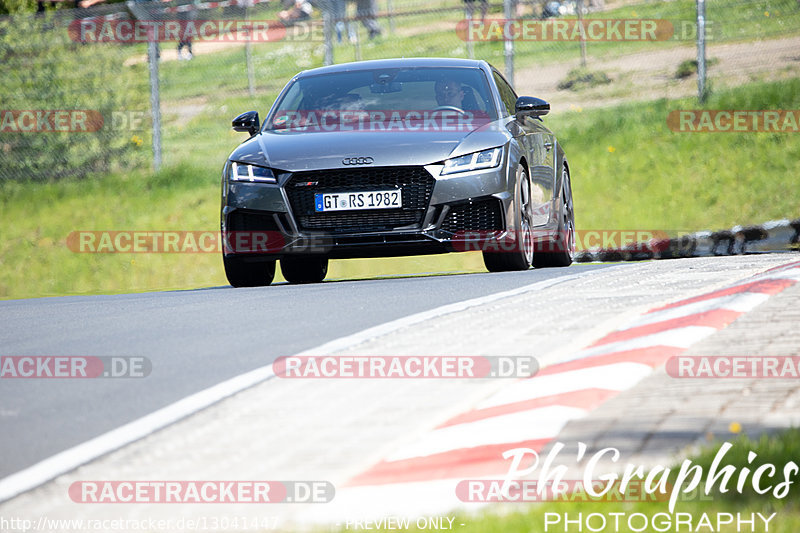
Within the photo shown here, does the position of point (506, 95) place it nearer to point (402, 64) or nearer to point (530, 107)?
point (530, 107)

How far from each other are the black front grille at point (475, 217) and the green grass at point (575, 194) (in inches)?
305

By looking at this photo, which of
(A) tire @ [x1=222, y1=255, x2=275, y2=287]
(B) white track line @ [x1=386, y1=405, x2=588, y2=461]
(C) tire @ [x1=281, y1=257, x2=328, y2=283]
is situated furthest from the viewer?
(C) tire @ [x1=281, y1=257, x2=328, y2=283]

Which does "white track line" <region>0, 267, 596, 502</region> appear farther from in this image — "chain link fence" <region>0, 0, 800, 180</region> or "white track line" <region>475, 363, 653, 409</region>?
"chain link fence" <region>0, 0, 800, 180</region>

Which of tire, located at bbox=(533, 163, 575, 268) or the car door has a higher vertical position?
the car door

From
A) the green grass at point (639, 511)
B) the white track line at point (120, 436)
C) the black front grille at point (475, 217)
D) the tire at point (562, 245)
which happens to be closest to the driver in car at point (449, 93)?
the black front grille at point (475, 217)

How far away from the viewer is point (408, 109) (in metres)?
10.9

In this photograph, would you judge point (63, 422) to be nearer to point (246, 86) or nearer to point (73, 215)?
point (73, 215)

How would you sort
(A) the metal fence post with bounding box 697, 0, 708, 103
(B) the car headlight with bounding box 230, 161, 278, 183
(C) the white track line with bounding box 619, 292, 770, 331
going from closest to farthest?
(C) the white track line with bounding box 619, 292, 770, 331 → (B) the car headlight with bounding box 230, 161, 278, 183 → (A) the metal fence post with bounding box 697, 0, 708, 103

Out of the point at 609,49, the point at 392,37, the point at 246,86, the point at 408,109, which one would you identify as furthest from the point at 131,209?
the point at 408,109

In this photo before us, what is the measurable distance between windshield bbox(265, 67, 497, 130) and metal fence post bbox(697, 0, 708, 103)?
9.17 meters

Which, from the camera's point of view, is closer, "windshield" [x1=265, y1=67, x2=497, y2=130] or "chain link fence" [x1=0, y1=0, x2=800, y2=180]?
"windshield" [x1=265, y1=67, x2=497, y2=130]

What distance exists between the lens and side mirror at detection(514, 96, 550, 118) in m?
11.2

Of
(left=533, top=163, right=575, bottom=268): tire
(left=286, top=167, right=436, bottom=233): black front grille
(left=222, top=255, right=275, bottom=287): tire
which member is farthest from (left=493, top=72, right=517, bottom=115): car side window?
Result: (left=222, top=255, right=275, bottom=287): tire

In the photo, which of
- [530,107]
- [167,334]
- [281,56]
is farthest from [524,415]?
[281,56]
